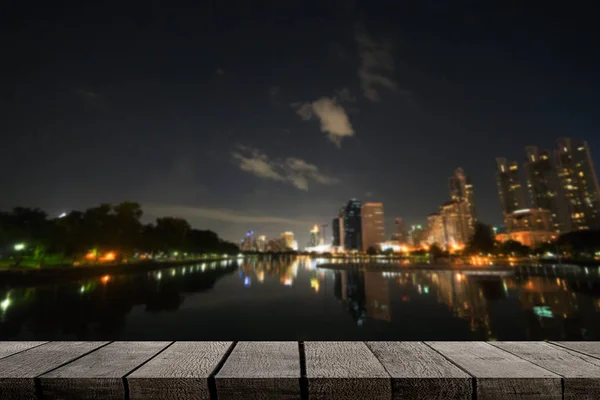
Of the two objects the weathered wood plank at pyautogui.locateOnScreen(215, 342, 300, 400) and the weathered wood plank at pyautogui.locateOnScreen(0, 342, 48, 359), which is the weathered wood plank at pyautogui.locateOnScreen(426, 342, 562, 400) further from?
the weathered wood plank at pyautogui.locateOnScreen(0, 342, 48, 359)

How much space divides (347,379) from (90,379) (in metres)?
1.65

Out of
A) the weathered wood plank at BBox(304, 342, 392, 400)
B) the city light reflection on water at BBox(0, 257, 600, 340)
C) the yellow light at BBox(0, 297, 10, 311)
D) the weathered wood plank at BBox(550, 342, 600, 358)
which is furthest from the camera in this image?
the yellow light at BBox(0, 297, 10, 311)

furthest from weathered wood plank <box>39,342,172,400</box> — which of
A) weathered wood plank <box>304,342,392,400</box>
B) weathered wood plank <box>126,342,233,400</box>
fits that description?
weathered wood plank <box>304,342,392,400</box>

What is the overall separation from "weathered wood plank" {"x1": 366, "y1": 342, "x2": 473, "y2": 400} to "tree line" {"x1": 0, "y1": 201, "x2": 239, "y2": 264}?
6922 centimetres

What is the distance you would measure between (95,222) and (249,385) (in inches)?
3323

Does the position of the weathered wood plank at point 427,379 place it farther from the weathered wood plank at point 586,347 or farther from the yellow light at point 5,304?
the yellow light at point 5,304

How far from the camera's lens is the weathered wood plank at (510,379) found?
2014 mm

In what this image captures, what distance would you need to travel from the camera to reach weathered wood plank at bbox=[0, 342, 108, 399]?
2076 millimetres

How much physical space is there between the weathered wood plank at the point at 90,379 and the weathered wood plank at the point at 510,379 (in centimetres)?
231

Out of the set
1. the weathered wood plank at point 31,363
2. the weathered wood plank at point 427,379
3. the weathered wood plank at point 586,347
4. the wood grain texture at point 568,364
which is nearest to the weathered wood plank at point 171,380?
the weathered wood plank at point 31,363

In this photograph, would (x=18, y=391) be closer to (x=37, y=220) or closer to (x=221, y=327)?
(x=221, y=327)

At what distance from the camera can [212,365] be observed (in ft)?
7.43

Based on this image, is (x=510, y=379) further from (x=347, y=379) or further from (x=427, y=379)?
(x=347, y=379)

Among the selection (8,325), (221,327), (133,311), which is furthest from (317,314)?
(8,325)
